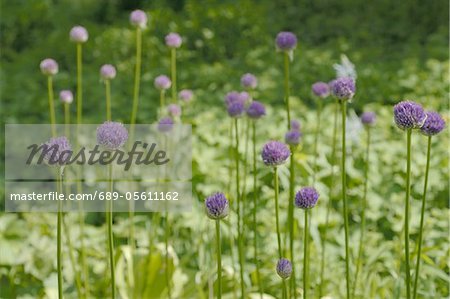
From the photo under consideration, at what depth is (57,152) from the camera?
95 centimetres

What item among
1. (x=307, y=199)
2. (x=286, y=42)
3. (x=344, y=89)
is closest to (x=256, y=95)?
(x=286, y=42)

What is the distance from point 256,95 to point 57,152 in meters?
3.22

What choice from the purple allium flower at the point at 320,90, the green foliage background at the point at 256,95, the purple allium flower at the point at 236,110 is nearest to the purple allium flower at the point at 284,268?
the purple allium flower at the point at 236,110

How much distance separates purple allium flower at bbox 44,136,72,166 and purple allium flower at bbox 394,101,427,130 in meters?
0.51

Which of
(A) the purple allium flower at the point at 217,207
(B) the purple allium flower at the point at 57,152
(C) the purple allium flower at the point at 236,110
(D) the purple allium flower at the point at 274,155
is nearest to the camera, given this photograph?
(B) the purple allium flower at the point at 57,152

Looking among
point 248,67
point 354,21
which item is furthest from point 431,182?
point 354,21

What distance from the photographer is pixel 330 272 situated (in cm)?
195

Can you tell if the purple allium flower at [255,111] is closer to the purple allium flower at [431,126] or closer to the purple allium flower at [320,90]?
the purple allium flower at [320,90]

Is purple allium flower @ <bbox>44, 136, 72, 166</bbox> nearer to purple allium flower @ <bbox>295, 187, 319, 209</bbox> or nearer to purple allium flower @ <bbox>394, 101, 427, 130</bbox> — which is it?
purple allium flower @ <bbox>295, 187, 319, 209</bbox>

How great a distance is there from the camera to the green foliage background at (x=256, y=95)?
1.98m

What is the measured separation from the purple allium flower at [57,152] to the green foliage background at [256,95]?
885 millimetres

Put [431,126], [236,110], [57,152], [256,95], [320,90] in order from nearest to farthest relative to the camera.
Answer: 1. [57,152]
2. [431,126]
3. [236,110]
4. [320,90]
5. [256,95]

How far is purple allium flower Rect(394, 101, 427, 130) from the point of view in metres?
1.00

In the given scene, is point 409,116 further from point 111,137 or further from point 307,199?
point 111,137
